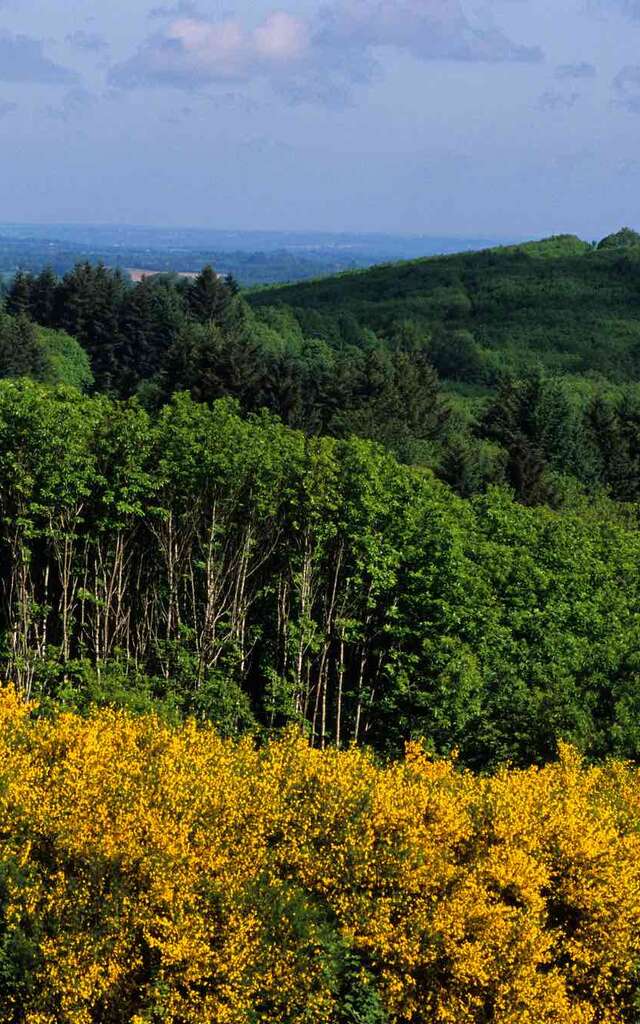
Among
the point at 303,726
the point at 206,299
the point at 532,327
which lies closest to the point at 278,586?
the point at 303,726

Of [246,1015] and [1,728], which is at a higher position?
[1,728]

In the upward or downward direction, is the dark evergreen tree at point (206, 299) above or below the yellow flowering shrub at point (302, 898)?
above

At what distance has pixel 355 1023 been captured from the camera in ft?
69.6

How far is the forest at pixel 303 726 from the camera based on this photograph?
20625 mm

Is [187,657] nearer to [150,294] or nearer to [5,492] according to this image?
[5,492]

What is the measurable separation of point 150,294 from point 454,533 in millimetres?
99871

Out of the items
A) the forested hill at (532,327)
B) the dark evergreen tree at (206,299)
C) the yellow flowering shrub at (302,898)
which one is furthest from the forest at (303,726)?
the forested hill at (532,327)

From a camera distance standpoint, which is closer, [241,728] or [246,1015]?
[246,1015]

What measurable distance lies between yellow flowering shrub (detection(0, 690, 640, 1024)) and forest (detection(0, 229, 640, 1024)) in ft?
0.18

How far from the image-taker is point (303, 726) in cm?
3597

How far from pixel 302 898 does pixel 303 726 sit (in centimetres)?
1488

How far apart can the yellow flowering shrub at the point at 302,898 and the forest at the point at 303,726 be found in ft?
0.18

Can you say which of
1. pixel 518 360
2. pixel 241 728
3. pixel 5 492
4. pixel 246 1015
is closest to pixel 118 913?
pixel 246 1015

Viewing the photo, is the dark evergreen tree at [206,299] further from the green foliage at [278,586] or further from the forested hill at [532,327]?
the green foliage at [278,586]
